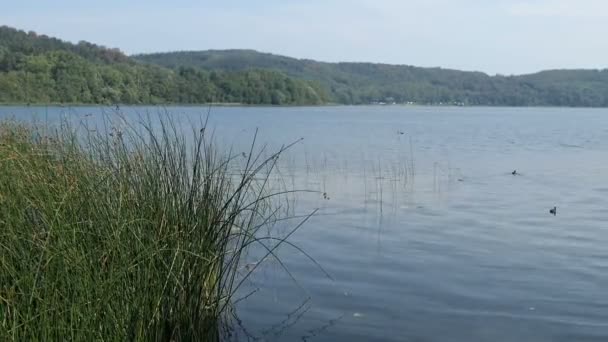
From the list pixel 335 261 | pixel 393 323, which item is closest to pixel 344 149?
pixel 335 261

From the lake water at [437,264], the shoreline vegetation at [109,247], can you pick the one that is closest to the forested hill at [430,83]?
the lake water at [437,264]

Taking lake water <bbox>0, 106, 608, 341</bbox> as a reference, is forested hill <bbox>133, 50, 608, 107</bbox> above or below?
above

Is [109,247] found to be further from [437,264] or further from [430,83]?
[430,83]

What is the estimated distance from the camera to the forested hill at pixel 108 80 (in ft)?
46.5

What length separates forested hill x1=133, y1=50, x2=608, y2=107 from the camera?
6751 inches

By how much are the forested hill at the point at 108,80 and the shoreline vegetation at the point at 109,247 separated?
288 cm

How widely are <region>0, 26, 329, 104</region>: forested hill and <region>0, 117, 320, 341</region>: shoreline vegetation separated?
9.43ft

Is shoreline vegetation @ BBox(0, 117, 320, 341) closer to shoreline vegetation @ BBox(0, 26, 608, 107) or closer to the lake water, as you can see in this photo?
the lake water

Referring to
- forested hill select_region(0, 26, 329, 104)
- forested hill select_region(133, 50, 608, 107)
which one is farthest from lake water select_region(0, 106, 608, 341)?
forested hill select_region(133, 50, 608, 107)

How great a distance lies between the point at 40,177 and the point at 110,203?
76 centimetres

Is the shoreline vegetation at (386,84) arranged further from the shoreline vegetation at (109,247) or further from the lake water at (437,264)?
the shoreline vegetation at (109,247)

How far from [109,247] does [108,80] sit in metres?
10.4

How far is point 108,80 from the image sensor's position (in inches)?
582

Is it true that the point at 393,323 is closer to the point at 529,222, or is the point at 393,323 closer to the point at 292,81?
the point at 529,222
